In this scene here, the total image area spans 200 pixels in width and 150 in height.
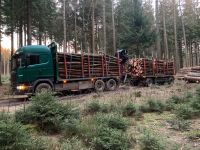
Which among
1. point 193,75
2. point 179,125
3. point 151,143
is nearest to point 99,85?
point 193,75

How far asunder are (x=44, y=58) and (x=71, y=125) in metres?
11.4

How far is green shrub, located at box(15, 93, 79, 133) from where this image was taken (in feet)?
30.8

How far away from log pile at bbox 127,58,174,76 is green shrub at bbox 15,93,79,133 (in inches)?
670

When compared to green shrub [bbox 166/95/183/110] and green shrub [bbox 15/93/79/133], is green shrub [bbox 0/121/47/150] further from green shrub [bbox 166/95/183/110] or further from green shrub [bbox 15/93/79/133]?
green shrub [bbox 166/95/183/110]

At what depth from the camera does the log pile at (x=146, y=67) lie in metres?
26.8

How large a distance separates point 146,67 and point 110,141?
19.8m

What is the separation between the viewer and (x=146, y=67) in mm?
27188

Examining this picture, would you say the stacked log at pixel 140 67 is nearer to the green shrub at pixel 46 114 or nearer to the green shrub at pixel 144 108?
the green shrub at pixel 144 108

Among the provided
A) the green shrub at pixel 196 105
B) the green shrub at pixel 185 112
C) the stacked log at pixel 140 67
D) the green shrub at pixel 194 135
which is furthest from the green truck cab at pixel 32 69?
the green shrub at pixel 194 135

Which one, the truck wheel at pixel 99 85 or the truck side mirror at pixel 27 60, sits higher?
the truck side mirror at pixel 27 60

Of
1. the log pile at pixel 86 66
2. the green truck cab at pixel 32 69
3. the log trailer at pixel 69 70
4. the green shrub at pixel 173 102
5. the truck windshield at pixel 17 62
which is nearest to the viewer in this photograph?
the green shrub at pixel 173 102

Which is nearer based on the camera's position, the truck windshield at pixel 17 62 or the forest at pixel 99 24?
the truck windshield at pixel 17 62

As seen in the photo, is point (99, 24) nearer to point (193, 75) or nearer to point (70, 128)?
point (193, 75)

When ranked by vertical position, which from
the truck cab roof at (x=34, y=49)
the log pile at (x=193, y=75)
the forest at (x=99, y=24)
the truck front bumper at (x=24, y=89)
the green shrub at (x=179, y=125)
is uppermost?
the forest at (x=99, y=24)
